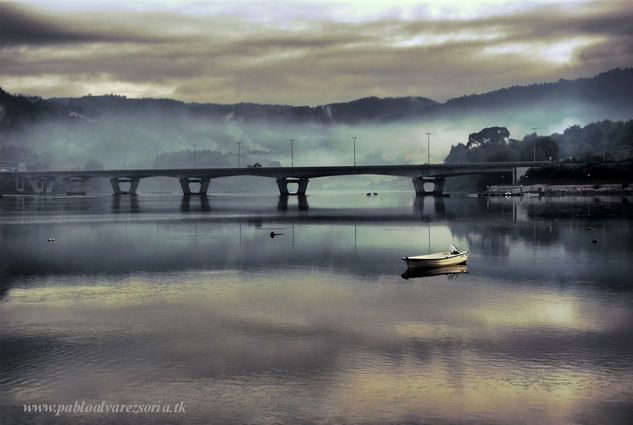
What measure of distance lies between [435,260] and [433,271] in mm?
991

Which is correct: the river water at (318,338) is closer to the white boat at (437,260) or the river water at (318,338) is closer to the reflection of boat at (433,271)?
the reflection of boat at (433,271)

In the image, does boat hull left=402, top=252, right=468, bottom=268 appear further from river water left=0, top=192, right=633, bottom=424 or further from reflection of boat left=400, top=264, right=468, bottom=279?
river water left=0, top=192, right=633, bottom=424

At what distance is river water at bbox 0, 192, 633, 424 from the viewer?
23.5m

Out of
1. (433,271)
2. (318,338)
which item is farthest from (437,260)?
(318,338)

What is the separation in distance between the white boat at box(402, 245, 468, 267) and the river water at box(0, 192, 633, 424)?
1.46 meters

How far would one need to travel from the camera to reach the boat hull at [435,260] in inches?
2187

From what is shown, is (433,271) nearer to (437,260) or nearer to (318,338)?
(437,260)

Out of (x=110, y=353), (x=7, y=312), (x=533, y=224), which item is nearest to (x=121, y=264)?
(x=7, y=312)

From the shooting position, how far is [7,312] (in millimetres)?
39812

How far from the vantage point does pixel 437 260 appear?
56.4 metres

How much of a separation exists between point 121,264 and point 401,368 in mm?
40578

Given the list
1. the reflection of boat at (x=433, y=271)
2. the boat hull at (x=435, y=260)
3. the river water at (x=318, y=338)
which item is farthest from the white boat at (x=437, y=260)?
the river water at (x=318, y=338)

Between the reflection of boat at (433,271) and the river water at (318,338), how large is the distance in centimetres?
54

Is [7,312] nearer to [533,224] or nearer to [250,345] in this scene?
[250,345]
